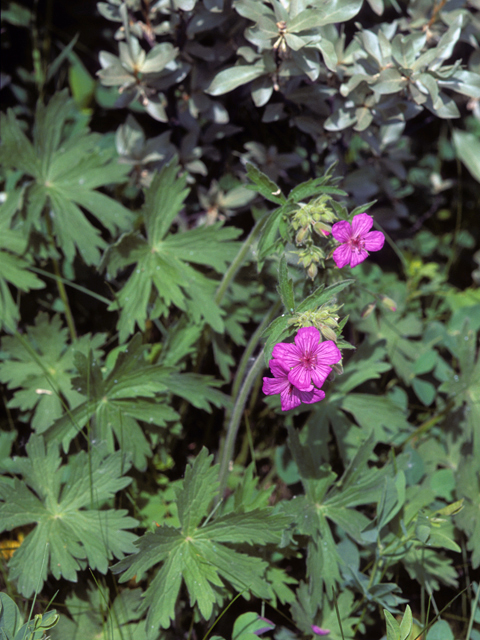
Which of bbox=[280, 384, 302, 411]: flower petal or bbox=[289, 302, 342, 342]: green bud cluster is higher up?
bbox=[289, 302, 342, 342]: green bud cluster

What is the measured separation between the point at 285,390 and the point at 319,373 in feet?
0.37

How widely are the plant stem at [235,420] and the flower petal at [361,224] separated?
0.52m

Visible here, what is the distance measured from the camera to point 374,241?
152cm

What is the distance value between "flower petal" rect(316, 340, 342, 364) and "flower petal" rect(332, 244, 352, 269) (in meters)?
0.25

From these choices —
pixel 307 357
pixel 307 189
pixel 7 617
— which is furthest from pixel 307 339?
pixel 7 617

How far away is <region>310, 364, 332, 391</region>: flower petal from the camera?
138 cm

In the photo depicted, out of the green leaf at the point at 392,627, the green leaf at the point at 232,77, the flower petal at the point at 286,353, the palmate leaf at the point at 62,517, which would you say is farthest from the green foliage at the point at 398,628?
the green leaf at the point at 232,77

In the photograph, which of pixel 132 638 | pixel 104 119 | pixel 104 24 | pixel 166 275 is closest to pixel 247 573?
pixel 132 638

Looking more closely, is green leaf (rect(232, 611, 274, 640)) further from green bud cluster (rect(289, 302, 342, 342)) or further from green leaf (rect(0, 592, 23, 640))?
green bud cluster (rect(289, 302, 342, 342))

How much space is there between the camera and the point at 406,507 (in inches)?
81.5

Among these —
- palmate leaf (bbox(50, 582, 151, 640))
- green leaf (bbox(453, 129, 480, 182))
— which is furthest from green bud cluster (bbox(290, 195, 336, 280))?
green leaf (bbox(453, 129, 480, 182))

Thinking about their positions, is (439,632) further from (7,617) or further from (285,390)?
(7,617)

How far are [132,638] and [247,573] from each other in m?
0.47

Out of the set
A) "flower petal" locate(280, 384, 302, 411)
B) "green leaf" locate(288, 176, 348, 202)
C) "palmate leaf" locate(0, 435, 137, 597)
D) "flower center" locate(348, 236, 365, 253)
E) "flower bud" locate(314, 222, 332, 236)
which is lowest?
"palmate leaf" locate(0, 435, 137, 597)
